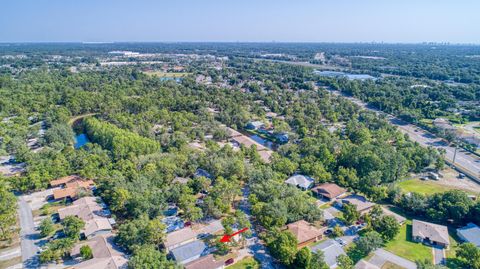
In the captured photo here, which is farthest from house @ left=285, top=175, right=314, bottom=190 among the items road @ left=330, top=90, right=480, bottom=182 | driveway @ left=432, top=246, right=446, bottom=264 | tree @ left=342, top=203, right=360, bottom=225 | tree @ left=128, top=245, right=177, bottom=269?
road @ left=330, top=90, right=480, bottom=182

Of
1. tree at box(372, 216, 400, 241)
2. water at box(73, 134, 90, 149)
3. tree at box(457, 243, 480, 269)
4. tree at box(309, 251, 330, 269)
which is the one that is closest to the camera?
tree at box(309, 251, 330, 269)

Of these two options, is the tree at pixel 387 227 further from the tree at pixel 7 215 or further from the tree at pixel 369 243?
the tree at pixel 7 215

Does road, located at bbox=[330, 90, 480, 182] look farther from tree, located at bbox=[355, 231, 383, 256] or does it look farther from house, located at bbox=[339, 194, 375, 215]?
tree, located at bbox=[355, 231, 383, 256]

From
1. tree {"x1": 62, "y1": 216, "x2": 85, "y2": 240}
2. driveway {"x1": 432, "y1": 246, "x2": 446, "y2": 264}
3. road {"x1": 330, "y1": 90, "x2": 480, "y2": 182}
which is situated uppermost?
tree {"x1": 62, "y1": 216, "x2": 85, "y2": 240}

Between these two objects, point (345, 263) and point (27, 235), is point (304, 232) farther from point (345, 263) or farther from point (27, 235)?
point (27, 235)

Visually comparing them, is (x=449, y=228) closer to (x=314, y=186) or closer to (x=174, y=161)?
(x=314, y=186)

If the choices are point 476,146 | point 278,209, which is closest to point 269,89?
point 476,146

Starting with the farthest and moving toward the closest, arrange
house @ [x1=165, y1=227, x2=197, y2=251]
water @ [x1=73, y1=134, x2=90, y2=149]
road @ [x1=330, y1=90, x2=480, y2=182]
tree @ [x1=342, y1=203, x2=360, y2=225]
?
water @ [x1=73, y1=134, x2=90, y2=149]
road @ [x1=330, y1=90, x2=480, y2=182]
tree @ [x1=342, y1=203, x2=360, y2=225]
house @ [x1=165, y1=227, x2=197, y2=251]

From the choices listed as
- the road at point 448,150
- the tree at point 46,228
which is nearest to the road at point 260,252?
the tree at point 46,228
